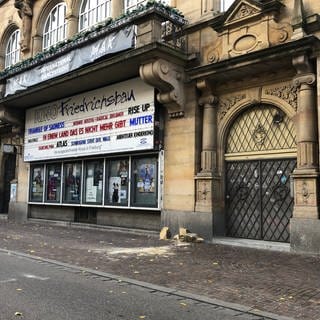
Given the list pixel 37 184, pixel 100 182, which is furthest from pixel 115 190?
pixel 37 184

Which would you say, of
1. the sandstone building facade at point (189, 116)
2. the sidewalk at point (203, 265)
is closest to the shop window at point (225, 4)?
the sandstone building facade at point (189, 116)

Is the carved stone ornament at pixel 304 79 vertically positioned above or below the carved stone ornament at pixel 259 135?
above

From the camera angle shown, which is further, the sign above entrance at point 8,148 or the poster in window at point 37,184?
the sign above entrance at point 8,148

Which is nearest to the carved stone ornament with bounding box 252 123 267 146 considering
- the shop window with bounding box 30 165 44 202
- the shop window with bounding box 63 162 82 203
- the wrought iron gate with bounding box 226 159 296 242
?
the wrought iron gate with bounding box 226 159 296 242

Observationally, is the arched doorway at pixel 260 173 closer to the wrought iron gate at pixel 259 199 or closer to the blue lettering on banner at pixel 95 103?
the wrought iron gate at pixel 259 199

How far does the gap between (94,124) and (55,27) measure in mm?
6239

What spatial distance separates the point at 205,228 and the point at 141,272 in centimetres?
469

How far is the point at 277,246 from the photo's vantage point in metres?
10.7

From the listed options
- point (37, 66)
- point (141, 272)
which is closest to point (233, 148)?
point (141, 272)

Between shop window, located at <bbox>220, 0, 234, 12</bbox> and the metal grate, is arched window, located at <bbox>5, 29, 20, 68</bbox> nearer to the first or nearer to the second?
shop window, located at <bbox>220, 0, 234, 12</bbox>

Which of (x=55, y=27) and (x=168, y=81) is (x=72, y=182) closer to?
(x=168, y=81)

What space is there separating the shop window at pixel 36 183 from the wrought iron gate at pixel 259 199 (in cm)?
925

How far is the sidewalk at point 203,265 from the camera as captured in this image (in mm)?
6395

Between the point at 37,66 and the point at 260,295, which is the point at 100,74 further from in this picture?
the point at 260,295
